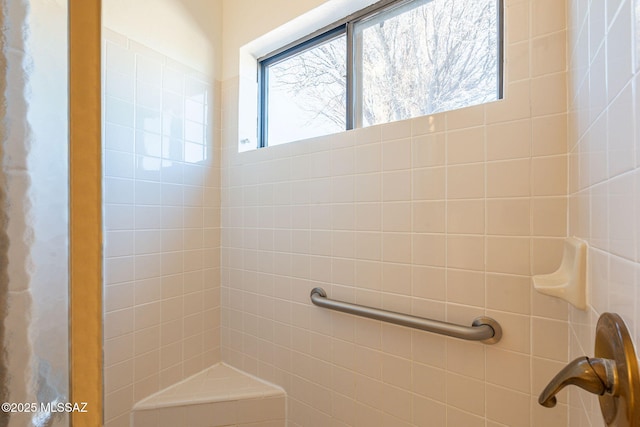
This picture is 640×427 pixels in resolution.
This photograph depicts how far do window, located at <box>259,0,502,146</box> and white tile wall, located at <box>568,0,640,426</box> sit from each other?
35 cm

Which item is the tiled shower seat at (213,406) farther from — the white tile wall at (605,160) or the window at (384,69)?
the window at (384,69)

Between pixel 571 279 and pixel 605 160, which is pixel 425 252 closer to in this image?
pixel 571 279

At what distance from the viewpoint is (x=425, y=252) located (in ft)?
2.97

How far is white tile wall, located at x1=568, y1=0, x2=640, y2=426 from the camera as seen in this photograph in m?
0.28

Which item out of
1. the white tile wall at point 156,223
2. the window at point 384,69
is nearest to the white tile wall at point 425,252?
the window at point 384,69

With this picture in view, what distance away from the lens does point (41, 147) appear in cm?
25

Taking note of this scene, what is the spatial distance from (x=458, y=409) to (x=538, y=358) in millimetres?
286

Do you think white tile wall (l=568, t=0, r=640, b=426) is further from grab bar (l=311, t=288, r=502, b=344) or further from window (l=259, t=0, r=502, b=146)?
window (l=259, t=0, r=502, b=146)

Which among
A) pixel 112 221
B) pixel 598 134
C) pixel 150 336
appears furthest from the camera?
pixel 150 336

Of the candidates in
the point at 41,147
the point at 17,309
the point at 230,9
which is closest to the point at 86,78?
the point at 41,147

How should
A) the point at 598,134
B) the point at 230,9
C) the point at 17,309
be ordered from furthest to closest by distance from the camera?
the point at 230,9 → the point at 598,134 → the point at 17,309

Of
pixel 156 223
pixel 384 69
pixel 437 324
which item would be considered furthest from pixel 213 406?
pixel 384 69

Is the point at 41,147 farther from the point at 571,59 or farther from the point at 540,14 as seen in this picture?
the point at 540,14

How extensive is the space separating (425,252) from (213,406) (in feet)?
3.72
